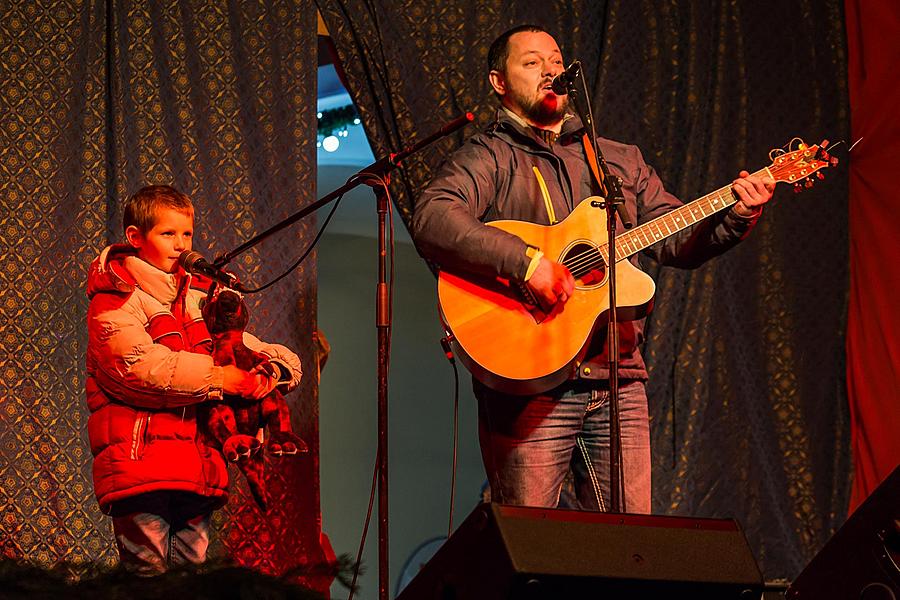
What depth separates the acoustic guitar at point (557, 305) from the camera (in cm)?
326

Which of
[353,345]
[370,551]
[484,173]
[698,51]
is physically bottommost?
[370,551]

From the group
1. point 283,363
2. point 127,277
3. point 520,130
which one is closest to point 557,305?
point 520,130

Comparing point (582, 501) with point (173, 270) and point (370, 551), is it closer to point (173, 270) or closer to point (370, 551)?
point (173, 270)

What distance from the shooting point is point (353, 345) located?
292 inches

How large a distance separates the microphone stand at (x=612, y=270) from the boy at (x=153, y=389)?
3.80ft

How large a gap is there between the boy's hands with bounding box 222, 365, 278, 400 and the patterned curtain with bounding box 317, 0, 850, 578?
4.66 ft

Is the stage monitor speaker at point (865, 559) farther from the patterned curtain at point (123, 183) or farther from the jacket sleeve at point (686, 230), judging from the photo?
the patterned curtain at point (123, 183)

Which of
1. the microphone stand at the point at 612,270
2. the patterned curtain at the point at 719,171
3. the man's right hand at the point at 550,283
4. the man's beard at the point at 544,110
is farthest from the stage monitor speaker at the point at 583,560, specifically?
the patterned curtain at the point at 719,171

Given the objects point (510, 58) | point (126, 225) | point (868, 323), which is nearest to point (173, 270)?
point (126, 225)

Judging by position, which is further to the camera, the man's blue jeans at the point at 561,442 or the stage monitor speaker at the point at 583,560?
the man's blue jeans at the point at 561,442

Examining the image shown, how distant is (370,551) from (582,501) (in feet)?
14.9

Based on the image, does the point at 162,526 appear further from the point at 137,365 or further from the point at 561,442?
the point at 561,442

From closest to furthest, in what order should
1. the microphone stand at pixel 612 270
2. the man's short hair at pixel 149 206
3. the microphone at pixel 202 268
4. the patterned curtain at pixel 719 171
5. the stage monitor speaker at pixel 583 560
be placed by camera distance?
the stage monitor speaker at pixel 583 560, the microphone stand at pixel 612 270, the microphone at pixel 202 268, the man's short hair at pixel 149 206, the patterned curtain at pixel 719 171

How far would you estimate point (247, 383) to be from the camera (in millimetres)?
3475
